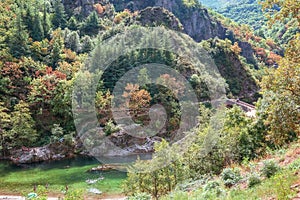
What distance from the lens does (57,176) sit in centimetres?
3116

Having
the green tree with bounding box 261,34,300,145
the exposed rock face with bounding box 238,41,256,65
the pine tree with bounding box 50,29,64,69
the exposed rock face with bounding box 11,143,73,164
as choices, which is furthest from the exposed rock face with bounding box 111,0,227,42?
the green tree with bounding box 261,34,300,145

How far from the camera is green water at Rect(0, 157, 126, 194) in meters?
27.9

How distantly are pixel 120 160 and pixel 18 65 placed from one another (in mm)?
20604

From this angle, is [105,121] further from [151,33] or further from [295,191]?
[295,191]

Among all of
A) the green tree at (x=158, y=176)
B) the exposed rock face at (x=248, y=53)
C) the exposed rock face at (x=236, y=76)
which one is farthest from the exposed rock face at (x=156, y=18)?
the green tree at (x=158, y=176)

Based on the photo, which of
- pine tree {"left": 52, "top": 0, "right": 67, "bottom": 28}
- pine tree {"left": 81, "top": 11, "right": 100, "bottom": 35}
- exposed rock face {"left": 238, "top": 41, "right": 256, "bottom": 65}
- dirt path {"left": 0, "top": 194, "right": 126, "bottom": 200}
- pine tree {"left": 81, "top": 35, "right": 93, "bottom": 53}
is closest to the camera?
dirt path {"left": 0, "top": 194, "right": 126, "bottom": 200}

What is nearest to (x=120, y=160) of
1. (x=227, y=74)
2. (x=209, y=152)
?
(x=209, y=152)

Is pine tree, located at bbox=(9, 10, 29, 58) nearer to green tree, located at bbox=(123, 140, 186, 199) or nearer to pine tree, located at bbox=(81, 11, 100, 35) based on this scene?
pine tree, located at bbox=(81, 11, 100, 35)

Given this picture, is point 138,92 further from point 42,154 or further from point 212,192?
point 212,192

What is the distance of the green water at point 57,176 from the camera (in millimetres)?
27938

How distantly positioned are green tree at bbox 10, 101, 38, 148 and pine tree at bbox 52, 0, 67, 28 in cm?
3082

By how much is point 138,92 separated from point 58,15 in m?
33.9

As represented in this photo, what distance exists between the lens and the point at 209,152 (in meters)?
22.0

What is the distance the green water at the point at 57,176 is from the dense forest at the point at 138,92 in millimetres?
3149
